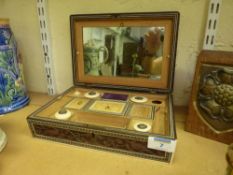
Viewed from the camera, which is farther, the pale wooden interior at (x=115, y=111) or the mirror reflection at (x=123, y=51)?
the mirror reflection at (x=123, y=51)

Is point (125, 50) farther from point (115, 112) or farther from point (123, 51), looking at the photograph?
point (115, 112)

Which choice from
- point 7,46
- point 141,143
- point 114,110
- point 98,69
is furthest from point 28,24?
→ point 141,143

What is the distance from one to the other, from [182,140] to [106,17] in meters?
0.42

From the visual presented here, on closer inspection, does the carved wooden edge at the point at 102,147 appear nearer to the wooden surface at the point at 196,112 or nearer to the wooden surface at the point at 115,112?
the wooden surface at the point at 115,112

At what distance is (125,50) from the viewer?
61cm

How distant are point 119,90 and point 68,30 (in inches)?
11.7

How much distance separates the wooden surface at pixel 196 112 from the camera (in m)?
0.44

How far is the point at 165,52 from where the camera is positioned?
22.5 inches

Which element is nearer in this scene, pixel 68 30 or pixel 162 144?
pixel 162 144

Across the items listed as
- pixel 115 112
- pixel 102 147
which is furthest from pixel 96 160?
pixel 115 112

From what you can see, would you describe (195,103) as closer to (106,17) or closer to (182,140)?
(182,140)

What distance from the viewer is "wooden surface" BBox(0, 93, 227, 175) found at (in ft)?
1.26

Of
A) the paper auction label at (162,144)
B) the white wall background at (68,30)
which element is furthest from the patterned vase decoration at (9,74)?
the paper auction label at (162,144)

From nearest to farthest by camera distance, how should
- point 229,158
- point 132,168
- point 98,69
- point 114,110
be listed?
point 229,158 < point 132,168 < point 114,110 < point 98,69
